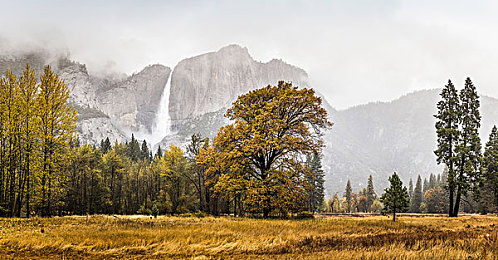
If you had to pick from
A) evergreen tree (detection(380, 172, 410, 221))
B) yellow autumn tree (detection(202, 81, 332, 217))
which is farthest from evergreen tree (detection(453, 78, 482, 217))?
yellow autumn tree (detection(202, 81, 332, 217))

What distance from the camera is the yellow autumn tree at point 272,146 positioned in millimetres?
20031

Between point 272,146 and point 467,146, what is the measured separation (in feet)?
77.0

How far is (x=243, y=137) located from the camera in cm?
2133

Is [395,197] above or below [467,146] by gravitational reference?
below

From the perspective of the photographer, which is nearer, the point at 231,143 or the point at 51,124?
the point at 51,124

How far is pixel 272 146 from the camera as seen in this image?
66.2ft

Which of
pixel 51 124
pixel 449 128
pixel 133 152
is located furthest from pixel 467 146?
pixel 133 152

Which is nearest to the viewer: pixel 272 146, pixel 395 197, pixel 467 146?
pixel 272 146

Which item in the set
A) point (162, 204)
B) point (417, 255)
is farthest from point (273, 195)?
point (162, 204)

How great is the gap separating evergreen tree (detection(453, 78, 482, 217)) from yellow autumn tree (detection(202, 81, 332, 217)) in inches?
737

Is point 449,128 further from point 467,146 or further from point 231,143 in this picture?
point 231,143

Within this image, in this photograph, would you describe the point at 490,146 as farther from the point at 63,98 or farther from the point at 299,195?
the point at 63,98

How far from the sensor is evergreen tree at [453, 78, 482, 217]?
3050 centimetres

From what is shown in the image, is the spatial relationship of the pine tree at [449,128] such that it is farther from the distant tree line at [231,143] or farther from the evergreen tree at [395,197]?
the distant tree line at [231,143]
